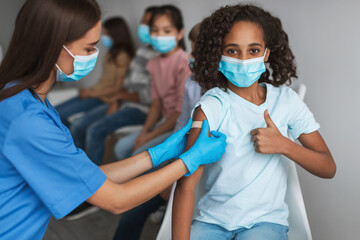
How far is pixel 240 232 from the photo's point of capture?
117 centimetres

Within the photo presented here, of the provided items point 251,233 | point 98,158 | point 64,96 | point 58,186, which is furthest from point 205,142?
point 64,96

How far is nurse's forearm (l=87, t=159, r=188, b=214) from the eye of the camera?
990 mm

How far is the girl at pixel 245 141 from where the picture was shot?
1.16 meters

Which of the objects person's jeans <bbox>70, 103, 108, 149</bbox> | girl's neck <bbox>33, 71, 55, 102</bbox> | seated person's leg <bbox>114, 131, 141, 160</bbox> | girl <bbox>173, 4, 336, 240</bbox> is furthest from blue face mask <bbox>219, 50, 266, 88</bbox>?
person's jeans <bbox>70, 103, 108, 149</bbox>

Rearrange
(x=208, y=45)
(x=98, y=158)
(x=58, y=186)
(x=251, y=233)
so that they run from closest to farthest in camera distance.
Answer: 1. (x=58, y=186)
2. (x=251, y=233)
3. (x=208, y=45)
4. (x=98, y=158)

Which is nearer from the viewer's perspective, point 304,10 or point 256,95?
point 256,95

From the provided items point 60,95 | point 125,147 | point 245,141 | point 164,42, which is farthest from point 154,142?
point 60,95

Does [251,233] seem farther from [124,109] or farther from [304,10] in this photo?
[124,109]

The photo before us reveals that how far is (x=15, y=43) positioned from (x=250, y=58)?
2.32ft

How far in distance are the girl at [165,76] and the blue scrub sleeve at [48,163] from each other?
3.81 feet

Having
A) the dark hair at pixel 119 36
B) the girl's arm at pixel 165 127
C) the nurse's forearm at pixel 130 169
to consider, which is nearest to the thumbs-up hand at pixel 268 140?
the nurse's forearm at pixel 130 169

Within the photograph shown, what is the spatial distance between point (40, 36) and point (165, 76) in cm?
143

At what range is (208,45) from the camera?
4.18 ft

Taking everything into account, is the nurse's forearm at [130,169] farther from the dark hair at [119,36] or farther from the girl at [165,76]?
the dark hair at [119,36]
